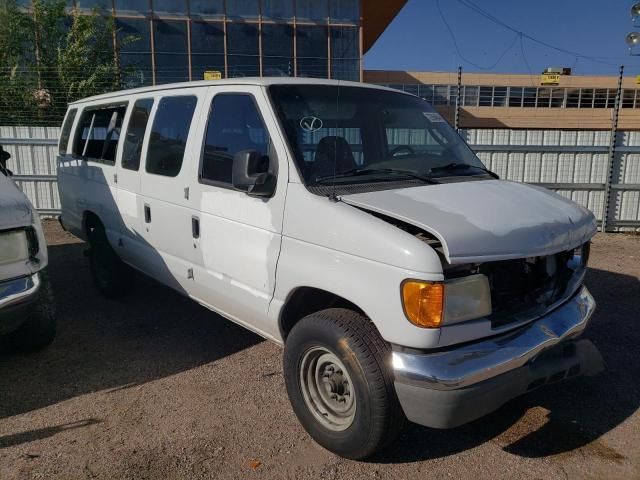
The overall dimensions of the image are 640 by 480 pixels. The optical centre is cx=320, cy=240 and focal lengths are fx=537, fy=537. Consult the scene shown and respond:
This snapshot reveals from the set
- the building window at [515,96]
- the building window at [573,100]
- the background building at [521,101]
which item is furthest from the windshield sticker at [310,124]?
the building window at [573,100]

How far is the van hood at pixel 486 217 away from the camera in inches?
102

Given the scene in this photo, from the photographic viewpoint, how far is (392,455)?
3.08m

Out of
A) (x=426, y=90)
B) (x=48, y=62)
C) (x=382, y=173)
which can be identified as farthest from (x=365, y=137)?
(x=426, y=90)

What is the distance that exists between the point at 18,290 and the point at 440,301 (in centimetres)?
292

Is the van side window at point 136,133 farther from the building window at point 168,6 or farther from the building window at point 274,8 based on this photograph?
the building window at point 274,8

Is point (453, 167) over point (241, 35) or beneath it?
beneath

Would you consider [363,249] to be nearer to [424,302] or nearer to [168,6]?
[424,302]

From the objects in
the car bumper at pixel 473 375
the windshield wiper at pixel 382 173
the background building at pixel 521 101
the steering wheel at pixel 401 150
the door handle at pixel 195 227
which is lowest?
the car bumper at pixel 473 375

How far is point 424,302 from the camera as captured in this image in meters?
2.53

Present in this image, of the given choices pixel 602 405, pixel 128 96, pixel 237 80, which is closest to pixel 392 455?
pixel 602 405

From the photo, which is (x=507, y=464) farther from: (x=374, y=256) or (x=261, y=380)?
(x=261, y=380)

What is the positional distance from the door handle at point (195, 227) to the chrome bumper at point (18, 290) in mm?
1161

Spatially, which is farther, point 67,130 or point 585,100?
point 585,100

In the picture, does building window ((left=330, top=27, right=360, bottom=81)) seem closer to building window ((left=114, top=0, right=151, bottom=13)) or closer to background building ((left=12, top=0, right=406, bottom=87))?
background building ((left=12, top=0, right=406, bottom=87))
